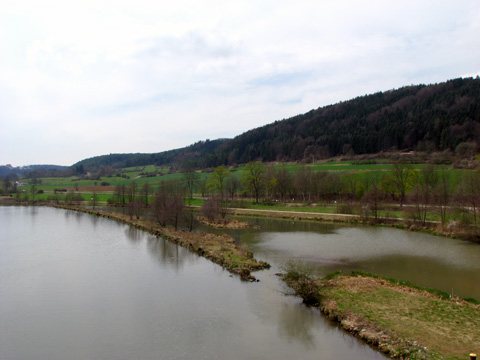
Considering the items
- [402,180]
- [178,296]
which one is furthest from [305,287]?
[402,180]

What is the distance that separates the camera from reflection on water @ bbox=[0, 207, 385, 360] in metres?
11.9

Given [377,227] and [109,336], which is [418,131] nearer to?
[377,227]

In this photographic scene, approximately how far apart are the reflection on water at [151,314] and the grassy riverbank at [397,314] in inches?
25.2

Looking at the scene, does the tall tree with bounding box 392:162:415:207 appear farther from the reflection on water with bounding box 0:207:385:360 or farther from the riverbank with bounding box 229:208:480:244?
the reflection on water with bounding box 0:207:385:360

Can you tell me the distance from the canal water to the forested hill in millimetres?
63013

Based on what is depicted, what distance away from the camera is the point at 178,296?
16.9m

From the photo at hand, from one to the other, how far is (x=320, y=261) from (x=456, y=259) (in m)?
8.69

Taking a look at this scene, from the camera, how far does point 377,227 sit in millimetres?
36250

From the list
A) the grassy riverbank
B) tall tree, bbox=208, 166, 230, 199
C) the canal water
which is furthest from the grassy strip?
tall tree, bbox=208, 166, 230, 199

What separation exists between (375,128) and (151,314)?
9525cm

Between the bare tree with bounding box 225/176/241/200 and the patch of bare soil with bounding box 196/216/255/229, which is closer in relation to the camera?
the patch of bare soil with bounding box 196/216/255/229

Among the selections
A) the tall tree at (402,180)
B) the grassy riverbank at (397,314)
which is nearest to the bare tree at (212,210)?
the tall tree at (402,180)

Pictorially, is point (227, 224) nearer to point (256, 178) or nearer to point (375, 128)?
point (256, 178)

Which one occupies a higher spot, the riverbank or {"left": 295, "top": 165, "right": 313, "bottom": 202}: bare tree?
{"left": 295, "top": 165, "right": 313, "bottom": 202}: bare tree
